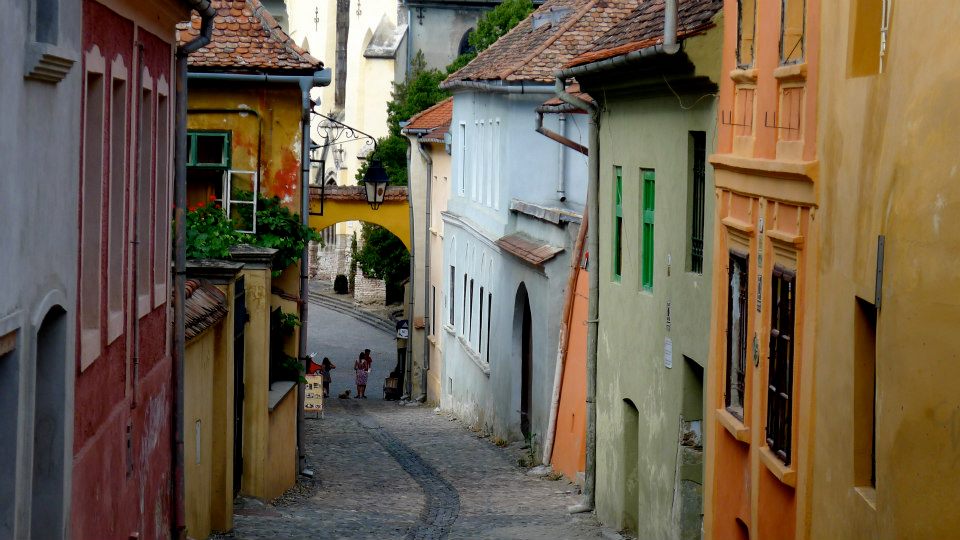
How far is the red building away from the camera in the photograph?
912cm

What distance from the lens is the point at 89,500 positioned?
9.07m

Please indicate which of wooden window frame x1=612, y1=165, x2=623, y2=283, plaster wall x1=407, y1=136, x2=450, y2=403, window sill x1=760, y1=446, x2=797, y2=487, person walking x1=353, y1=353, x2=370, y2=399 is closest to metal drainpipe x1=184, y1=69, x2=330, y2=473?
wooden window frame x1=612, y1=165, x2=623, y2=283

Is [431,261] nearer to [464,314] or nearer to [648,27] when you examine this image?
[464,314]

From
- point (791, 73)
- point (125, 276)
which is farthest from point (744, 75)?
point (125, 276)

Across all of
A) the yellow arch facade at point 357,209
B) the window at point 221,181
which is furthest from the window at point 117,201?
the yellow arch facade at point 357,209

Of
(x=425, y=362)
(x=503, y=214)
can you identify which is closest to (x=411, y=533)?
(x=503, y=214)

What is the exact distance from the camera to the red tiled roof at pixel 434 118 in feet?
126

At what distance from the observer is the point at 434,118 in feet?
128

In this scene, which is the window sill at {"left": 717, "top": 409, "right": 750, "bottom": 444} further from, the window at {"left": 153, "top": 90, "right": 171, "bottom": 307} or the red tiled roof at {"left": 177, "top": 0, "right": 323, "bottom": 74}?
the red tiled roof at {"left": 177, "top": 0, "right": 323, "bottom": 74}

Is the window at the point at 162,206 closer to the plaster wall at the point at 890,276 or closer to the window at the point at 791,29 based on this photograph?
the window at the point at 791,29

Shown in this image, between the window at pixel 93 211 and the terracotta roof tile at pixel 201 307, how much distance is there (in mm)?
3860

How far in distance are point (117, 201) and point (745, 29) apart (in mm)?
5433

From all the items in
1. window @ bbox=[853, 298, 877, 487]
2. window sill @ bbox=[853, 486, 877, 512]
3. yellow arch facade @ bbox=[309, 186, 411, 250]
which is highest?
yellow arch facade @ bbox=[309, 186, 411, 250]

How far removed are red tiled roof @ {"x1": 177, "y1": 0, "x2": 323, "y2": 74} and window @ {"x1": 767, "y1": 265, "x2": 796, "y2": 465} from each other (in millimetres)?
9951
